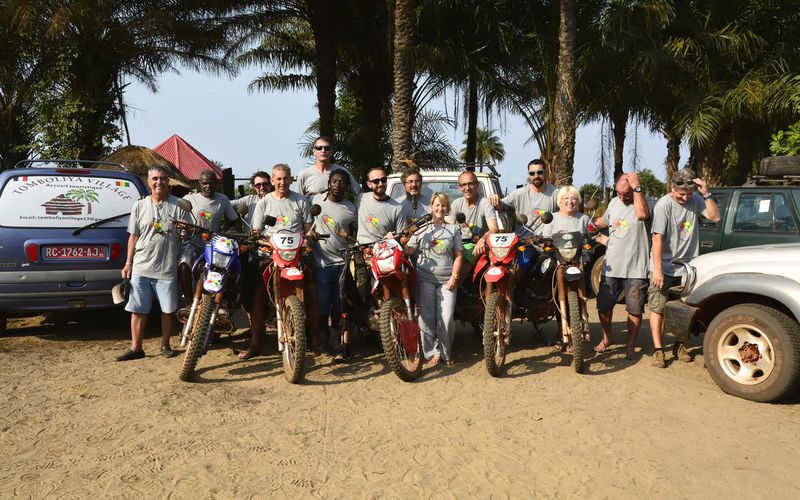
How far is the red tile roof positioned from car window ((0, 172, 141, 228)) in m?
18.1

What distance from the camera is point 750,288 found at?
A: 500 cm

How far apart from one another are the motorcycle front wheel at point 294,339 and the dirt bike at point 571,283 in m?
2.24

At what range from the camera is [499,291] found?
5.84m

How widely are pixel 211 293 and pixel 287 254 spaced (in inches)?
28.4

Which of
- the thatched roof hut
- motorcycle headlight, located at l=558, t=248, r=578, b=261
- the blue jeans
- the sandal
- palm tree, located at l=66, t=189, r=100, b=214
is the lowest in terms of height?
the sandal

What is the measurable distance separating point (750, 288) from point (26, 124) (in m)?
20.1

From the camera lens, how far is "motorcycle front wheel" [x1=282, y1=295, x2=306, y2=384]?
5355 mm

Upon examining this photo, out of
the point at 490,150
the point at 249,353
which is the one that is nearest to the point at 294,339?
the point at 249,353

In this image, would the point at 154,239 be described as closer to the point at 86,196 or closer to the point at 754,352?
the point at 86,196

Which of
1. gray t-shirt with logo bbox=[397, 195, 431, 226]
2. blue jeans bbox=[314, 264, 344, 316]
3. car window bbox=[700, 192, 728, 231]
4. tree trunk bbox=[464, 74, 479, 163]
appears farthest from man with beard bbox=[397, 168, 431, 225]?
tree trunk bbox=[464, 74, 479, 163]

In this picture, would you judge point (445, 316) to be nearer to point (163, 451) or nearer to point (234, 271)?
point (234, 271)

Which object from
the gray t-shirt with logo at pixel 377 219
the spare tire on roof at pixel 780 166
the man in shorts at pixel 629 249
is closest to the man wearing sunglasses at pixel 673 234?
the man in shorts at pixel 629 249

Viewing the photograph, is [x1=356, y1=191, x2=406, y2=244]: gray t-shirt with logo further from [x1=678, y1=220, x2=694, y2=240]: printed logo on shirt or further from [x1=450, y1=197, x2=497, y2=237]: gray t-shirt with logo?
[x1=678, y1=220, x2=694, y2=240]: printed logo on shirt

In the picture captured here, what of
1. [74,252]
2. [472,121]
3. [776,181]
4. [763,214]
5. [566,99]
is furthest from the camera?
[472,121]
